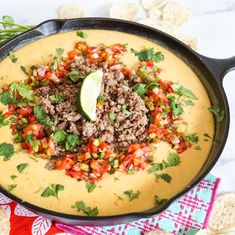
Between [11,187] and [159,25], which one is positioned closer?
[11,187]

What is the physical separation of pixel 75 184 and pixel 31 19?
2.34m

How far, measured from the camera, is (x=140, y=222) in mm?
3676

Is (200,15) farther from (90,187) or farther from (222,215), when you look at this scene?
(90,187)

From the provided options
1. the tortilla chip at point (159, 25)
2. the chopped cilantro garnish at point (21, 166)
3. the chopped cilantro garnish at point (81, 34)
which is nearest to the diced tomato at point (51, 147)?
the chopped cilantro garnish at point (21, 166)

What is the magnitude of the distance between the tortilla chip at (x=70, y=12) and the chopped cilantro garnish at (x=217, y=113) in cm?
184

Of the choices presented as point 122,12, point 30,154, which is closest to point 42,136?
point 30,154

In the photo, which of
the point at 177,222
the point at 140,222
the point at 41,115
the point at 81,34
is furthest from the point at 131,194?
the point at 81,34

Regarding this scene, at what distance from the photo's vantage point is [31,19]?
5.17m

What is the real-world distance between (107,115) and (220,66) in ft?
3.41

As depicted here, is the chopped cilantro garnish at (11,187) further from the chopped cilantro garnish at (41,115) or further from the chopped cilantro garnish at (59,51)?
the chopped cilantro garnish at (59,51)

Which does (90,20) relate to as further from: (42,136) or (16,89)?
(42,136)

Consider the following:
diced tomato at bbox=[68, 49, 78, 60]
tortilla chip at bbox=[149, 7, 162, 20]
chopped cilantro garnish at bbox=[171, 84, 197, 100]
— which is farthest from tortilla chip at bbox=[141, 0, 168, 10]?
chopped cilantro garnish at bbox=[171, 84, 197, 100]

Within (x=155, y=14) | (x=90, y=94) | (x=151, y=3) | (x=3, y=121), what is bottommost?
(x=3, y=121)

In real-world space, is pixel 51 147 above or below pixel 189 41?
below
